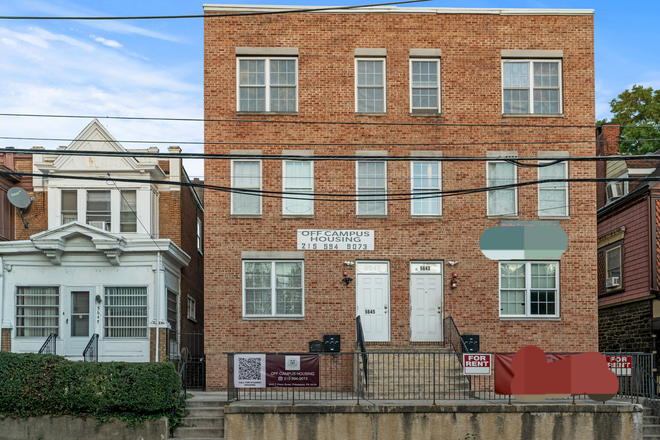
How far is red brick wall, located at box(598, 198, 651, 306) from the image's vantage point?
2266 cm

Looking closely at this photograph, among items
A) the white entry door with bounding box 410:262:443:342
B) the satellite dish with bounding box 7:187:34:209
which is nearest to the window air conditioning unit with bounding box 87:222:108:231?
the satellite dish with bounding box 7:187:34:209

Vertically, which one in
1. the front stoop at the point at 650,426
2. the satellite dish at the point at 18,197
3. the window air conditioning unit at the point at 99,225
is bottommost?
the front stoop at the point at 650,426

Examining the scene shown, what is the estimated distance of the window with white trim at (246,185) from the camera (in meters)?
21.0

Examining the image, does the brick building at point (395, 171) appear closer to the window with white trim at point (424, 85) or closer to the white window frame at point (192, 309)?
the window with white trim at point (424, 85)

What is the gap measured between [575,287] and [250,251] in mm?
9629

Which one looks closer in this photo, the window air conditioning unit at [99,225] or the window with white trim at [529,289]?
the window with white trim at [529,289]

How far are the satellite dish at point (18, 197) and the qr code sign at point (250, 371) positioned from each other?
9670 millimetres

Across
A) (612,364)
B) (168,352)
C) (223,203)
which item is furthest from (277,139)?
(612,364)

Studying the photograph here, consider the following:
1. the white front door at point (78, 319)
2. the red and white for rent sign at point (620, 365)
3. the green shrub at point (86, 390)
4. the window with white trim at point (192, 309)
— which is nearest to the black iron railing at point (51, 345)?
the white front door at point (78, 319)

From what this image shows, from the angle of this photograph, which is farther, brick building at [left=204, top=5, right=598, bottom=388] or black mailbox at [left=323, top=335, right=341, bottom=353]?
brick building at [left=204, top=5, right=598, bottom=388]

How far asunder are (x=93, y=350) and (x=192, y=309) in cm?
611

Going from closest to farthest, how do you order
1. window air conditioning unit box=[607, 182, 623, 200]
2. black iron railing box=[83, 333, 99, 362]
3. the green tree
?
black iron railing box=[83, 333, 99, 362] → window air conditioning unit box=[607, 182, 623, 200] → the green tree

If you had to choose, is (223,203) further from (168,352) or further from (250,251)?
(168,352)

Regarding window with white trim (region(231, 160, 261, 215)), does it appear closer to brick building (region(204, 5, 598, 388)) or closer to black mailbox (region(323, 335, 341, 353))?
brick building (region(204, 5, 598, 388))
